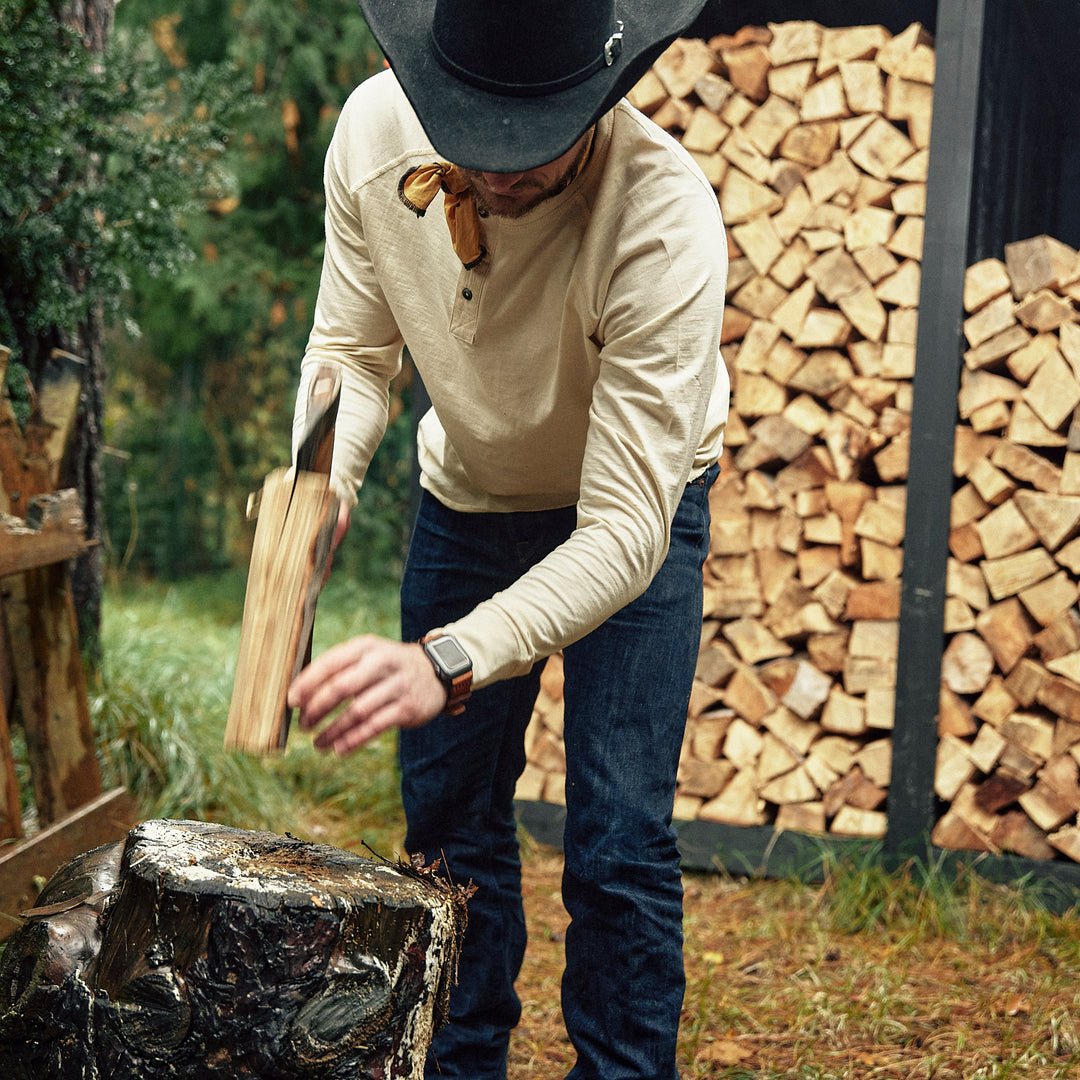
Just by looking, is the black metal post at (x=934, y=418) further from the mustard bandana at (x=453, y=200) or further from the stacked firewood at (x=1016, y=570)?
the mustard bandana at (x=453, y=200)

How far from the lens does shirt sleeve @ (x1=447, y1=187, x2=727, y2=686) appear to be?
1.48 metres

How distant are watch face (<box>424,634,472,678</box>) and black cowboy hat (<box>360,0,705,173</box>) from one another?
0.58 metres

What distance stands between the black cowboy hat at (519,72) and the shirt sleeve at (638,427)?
0.22 meters

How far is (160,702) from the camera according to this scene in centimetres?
333

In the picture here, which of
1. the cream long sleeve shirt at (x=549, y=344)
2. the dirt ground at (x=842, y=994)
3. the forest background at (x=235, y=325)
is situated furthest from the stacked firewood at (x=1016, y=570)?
the forest background at (x=235, y=325)

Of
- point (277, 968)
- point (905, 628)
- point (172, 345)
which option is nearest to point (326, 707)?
point (277, 968)

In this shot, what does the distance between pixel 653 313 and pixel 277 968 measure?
3.12 ft

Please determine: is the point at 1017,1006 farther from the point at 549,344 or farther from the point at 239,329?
the point at 239,329

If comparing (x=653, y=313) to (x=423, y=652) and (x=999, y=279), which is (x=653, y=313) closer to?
(x=423, y=652)

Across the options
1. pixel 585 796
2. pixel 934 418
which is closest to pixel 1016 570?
pixel 934 418

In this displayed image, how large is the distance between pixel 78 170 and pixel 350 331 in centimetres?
148

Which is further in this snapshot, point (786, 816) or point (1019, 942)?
point (786, 816)

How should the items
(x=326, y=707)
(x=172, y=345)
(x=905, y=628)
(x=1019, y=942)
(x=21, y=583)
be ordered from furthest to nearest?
(x=172, y=345), (x=905, y=628), (x=1019, y=942), (x=21, y=583), (x=326, y=707)

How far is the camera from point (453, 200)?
1645 millimetres
